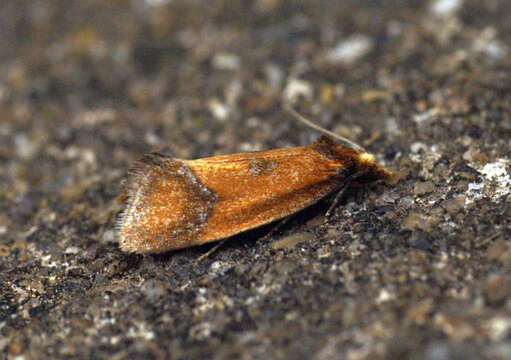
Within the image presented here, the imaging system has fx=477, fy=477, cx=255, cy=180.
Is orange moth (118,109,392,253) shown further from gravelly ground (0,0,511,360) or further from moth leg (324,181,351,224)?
gravelly ground (0,0,511,360)

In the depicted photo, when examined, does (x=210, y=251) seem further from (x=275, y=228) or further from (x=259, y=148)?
(x=259, y=148)

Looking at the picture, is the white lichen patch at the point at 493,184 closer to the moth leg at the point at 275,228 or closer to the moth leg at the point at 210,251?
the moth leg at the point at 275,228

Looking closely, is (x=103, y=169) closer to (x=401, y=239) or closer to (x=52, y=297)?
(x=52, y=297)

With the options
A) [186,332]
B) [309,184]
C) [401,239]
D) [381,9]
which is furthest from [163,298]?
[381,9]

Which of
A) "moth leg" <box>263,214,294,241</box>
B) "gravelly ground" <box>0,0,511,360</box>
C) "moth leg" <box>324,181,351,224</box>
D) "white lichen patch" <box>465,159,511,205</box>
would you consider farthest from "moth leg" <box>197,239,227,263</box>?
"white lichen patch" <box>465,159,511,205</box>

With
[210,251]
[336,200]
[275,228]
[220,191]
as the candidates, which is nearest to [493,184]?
[336,200]

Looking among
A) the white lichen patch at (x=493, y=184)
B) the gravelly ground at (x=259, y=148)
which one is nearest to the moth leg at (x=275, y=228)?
the gravelly ground at (x=259, y=148)
